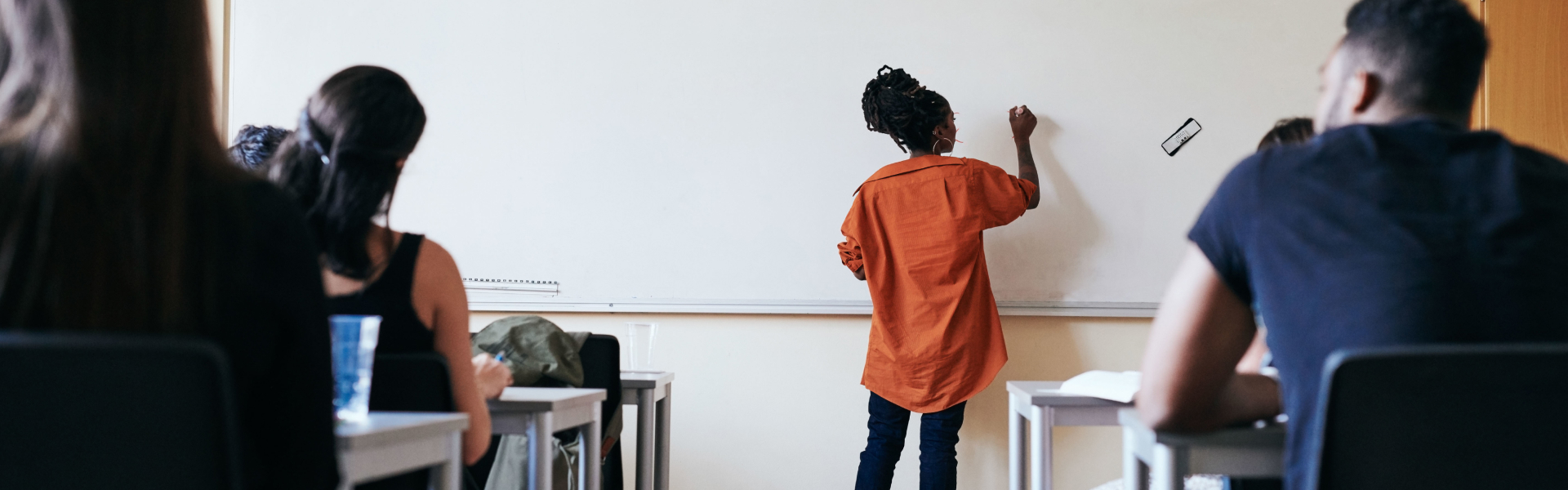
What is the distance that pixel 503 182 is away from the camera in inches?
118

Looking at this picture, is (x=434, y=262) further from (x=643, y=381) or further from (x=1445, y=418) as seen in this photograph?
(x=1445, y=418)

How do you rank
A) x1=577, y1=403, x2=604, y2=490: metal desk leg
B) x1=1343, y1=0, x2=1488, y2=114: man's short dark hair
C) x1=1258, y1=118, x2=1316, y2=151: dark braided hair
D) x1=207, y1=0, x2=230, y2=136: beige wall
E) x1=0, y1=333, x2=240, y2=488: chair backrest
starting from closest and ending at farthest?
1. x1=0, y1=333, x2=240, y2=488: chair backrest
2. x1=1343, y1=0, x2=1488, y2=114: man's short dark hair
3. x1=1258, y1=118, x2=1316, y2=151: dark braided hair
4. x1=577, y1=403, x2=604, y2=490: metal desk leg
5. x1=207, y1=0, x2=230, y2=136: beige wall

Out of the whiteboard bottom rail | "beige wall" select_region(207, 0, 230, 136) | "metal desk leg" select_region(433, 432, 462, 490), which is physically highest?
"beige wall" select_region(207, 0, 230, 136)

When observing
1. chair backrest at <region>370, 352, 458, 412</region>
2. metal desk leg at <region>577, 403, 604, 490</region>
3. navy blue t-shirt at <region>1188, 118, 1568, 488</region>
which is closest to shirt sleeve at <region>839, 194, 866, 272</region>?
metal desk leg at <region>577, 403, 604, 490</region>

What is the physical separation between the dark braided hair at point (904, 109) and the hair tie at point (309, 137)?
162 cm

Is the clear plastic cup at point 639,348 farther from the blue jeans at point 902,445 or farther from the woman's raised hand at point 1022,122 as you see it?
the woman's raised hand at point 1022,122

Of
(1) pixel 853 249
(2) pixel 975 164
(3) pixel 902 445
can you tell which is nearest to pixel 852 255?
(1) pixel 853 249

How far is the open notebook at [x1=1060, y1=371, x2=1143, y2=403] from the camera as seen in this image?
50.2 inches

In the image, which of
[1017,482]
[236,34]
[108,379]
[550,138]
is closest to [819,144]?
[550,138]

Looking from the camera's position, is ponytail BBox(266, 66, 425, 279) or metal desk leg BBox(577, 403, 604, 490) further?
metal desk leg BBox(577, 403, 604, 490)

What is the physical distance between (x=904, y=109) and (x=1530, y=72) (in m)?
1.69

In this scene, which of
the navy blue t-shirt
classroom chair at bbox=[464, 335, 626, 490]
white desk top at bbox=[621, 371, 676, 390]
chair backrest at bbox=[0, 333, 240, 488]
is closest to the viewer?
chair backrest at bbox=[0, 333, 240, 488]

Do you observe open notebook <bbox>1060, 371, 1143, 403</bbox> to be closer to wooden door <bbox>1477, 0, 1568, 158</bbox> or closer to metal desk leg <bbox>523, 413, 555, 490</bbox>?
metal desk leg <bbox>523, 413, 555, 490</bbox>

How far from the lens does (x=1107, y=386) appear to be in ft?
4.34
